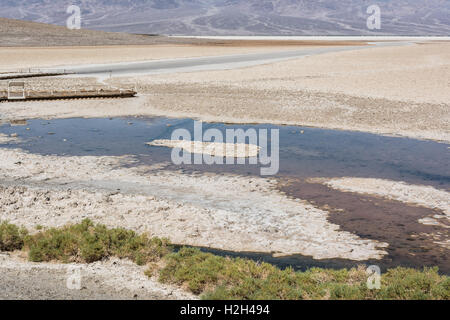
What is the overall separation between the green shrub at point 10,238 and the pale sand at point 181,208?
3.43 ft

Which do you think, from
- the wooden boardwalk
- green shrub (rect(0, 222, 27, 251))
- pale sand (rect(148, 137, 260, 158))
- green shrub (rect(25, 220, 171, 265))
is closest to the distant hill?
the wooden boardwalk

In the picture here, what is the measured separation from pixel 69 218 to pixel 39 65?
46.2 meters

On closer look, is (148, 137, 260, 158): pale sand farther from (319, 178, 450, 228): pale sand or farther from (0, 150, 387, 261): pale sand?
(319, 178, 450, 228): pale sand

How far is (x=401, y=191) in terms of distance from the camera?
14812 millimetres

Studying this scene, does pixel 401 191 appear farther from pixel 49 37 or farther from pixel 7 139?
pixel 49 37

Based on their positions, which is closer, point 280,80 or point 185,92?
point 185,92

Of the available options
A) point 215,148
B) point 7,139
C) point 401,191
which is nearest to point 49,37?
point 7,139

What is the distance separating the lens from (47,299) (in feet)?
26.3

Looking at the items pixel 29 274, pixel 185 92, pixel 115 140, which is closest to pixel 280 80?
pixel 185 92

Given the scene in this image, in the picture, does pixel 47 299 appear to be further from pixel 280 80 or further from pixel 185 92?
pixel 280 80

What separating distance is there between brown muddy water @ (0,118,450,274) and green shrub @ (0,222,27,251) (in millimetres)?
4074

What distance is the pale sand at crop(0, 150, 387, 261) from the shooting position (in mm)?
11438
